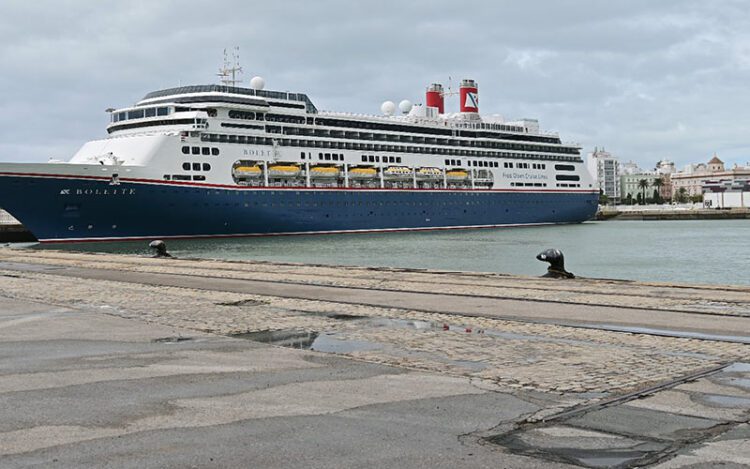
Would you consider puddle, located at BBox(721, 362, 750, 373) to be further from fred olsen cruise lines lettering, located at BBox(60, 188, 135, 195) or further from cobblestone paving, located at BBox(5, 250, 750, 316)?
fred olsen cruise lines lettering, located at BBox(60, 188, 135, 195)

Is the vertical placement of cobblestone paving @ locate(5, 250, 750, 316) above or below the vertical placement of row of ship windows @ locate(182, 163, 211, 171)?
below

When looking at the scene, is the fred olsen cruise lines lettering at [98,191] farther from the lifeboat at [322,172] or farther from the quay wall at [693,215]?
the quay wall at [693,215]

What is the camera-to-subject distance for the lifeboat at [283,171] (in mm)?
66688

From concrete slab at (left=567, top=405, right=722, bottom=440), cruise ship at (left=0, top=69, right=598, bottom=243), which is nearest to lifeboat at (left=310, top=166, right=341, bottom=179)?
cruise ship at (left=0, top=69, right=598, bottom=243)

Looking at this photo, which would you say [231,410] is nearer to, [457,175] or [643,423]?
[643,423]

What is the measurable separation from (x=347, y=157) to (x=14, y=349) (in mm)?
64225

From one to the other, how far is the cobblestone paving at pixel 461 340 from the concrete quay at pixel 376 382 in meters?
0.04

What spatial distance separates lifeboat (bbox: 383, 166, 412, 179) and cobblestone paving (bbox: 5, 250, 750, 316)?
50.3m

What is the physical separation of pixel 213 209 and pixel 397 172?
22636 mm

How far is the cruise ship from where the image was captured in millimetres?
55938

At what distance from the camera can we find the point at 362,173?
73.5 m

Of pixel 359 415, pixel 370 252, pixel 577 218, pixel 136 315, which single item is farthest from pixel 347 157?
pixel 359 415

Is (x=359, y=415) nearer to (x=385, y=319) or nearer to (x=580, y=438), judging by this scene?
(x=580, y=438)

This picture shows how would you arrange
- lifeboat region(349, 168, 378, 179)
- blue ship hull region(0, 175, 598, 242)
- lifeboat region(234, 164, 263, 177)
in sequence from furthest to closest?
lifeboat region(349, 168, 378, 179), lifeboat region(234, 164, 263, 177), blue ship hull region(0, 175, 598, 242)
